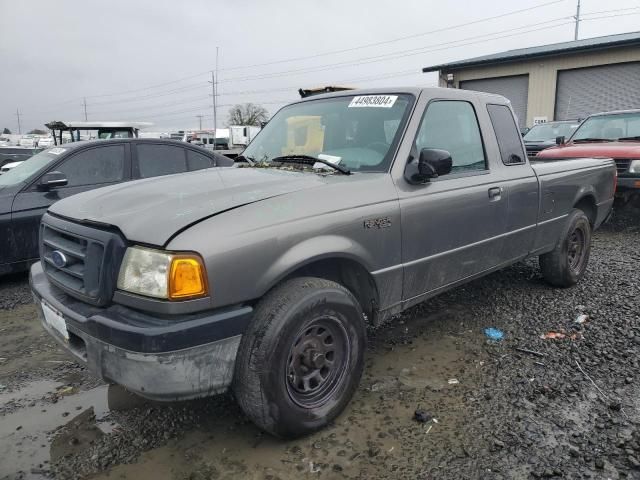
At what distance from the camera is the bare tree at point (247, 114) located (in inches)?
2662

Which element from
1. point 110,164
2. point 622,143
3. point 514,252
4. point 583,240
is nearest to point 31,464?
point 514,252

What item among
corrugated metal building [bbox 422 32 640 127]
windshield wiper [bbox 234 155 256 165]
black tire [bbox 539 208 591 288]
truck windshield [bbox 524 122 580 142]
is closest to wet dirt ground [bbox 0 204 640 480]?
black tire [bbox 539 208 591 288]

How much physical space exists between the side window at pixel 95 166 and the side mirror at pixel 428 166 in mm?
4054

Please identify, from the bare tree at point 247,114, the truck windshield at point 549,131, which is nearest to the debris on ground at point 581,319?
the truck windshield at point 549,131

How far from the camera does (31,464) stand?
2.49 metres

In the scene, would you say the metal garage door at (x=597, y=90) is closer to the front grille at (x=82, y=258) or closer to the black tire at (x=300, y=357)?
the black tire at (x=300, y=357)

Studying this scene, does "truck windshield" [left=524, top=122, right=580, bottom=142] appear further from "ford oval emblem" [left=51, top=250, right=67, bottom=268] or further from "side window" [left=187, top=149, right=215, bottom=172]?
"ford oval emblem" [left=51, top=250, right=67, bottom=268]

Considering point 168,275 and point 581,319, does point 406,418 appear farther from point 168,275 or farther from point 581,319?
point 581,319

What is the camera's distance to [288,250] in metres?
2.45

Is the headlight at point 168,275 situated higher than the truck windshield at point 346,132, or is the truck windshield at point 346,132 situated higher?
the truck windshield at point 346,132

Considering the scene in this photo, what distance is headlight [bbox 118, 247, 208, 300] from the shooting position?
2.16 metres

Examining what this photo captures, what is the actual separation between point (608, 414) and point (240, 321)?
7.07ft

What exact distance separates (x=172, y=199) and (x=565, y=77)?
74.6 feet

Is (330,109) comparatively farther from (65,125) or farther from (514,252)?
(65,125)
